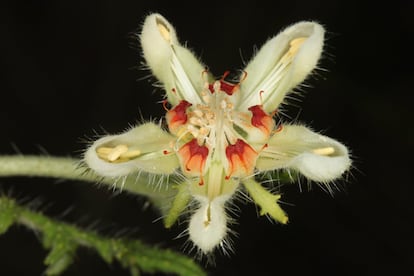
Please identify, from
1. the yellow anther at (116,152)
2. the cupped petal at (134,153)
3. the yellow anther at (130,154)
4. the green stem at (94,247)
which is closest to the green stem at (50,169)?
the green stem at (94,247)

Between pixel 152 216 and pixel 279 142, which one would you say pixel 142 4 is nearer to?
pixel 152 216

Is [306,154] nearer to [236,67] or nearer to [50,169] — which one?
[50,169]

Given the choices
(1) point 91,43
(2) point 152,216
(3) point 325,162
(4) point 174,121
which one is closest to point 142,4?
(1) point 91,43

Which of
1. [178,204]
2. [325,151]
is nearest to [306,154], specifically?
[325,151]

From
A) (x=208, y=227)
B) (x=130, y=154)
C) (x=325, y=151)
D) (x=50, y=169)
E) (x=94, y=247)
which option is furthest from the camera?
(x=94, y=247)

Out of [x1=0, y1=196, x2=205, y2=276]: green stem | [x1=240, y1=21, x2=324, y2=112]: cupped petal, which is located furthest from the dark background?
[x1=240, y1=21, x2=324, y2=112]: cupped petal

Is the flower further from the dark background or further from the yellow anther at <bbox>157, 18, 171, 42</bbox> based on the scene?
the dark background
